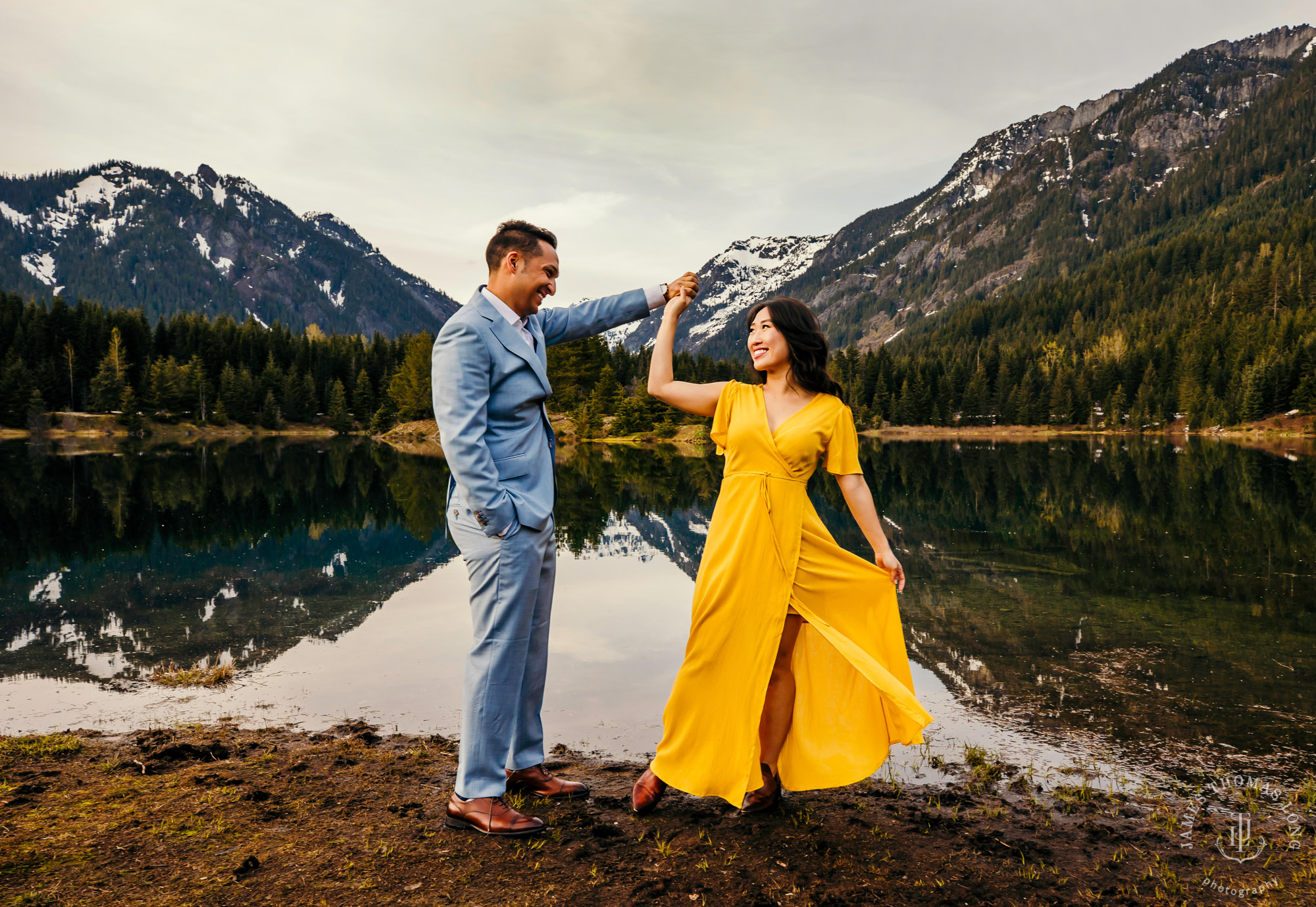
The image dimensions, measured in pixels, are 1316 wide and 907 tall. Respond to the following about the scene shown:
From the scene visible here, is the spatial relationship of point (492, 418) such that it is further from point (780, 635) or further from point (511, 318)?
point (780, 635)

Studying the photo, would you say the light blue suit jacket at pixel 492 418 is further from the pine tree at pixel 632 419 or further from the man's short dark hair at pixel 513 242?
the pine tree at pixel 632 419

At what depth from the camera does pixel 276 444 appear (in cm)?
6862

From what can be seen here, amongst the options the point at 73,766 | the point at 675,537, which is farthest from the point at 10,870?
the point at 675,537

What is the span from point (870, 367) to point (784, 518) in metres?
123

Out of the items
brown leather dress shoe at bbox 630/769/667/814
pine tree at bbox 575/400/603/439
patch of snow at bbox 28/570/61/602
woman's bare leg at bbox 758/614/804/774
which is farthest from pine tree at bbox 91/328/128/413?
woman's bare leg at bbox 758/614/804/774

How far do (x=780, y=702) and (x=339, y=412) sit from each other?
9950 centimetres

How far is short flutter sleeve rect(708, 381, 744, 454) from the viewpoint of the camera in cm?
461

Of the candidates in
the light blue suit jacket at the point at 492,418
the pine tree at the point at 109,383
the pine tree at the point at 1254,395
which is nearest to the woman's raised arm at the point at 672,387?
the light blue suit jacket at the point at 492,418

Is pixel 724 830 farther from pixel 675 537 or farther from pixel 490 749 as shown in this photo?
pixel 675 537

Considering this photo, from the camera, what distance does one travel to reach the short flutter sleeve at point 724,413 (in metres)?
4.61

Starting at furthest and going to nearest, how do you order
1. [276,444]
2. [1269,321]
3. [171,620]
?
[1269,321]
[276,444]
[171,620]

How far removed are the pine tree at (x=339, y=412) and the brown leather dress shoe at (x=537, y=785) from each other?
9837 centimetres

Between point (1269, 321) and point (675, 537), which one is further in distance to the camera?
point (1269, 321)

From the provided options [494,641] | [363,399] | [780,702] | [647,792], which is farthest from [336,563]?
[363,399]
